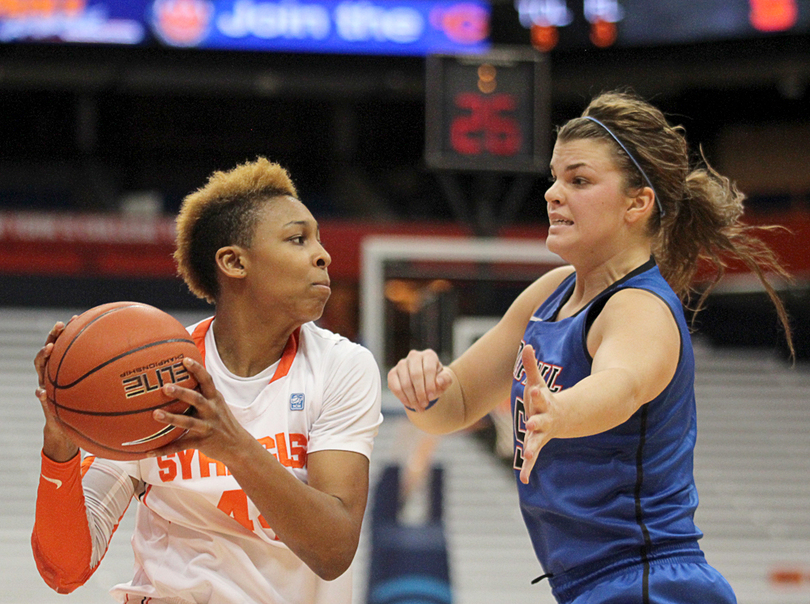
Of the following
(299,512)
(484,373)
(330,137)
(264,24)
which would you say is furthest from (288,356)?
(330,137)

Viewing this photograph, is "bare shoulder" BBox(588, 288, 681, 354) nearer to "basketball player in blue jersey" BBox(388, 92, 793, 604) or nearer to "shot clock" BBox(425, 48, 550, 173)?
"basketball player in blue jersey" BBox(388, 92, 793, 604)

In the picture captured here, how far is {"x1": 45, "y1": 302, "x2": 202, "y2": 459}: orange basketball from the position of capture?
6.03 feet

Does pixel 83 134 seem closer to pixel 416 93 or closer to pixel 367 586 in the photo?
pixel 416 93

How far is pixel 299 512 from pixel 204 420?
1.03 feet

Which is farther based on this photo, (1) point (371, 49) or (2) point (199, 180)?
(2) point (199, 180)

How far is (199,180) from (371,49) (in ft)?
14.6

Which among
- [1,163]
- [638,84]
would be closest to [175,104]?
[1,163]

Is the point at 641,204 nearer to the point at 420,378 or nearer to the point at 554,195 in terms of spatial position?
the point at 554,195

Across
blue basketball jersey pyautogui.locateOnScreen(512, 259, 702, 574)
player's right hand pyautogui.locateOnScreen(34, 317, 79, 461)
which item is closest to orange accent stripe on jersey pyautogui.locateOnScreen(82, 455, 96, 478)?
player's right hand pyautogui.locateOnScreen(34, 317, 79, 461)

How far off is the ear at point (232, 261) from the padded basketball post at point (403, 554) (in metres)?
3.96

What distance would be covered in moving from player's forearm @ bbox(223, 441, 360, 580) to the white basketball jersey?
0.15m

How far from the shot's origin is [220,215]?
7.58ft

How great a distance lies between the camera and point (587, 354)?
2143 millimetres

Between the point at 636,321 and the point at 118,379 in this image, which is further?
the point at 636,321
